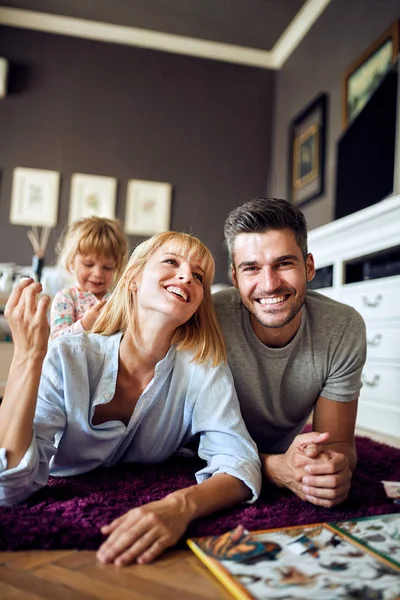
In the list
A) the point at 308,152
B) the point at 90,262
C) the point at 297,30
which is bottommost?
the point at 90,262

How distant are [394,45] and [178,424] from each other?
2.56m

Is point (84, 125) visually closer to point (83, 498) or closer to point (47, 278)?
point (47, 278)

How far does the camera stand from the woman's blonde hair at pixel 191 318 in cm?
132

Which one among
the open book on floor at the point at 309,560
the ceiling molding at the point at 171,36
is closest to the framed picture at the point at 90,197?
the ceiling molding at the point at 171,36

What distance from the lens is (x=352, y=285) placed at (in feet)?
8.10

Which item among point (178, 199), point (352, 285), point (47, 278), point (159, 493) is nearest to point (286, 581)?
point (159, 493)

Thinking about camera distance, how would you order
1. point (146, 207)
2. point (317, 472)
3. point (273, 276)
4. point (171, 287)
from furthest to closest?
1. point (146, 207)
2. point (273, 276)
3. point (171, 287)
4. point (317, 472)

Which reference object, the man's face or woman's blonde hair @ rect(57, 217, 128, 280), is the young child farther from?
the man's face

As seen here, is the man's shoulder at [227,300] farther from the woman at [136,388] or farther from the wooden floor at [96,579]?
the wooden floor at [96,579]

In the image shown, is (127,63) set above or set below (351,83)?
above

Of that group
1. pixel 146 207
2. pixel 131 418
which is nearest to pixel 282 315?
pixel 131 418

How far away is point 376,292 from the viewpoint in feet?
7.39

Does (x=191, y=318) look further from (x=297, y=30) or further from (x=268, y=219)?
(x=297, y=30)

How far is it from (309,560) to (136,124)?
4035 millimetres
